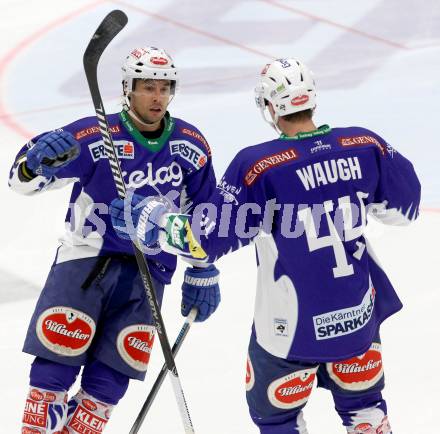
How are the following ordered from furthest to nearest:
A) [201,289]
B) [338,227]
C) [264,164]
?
[201,289]
[338,227]
[264,164]

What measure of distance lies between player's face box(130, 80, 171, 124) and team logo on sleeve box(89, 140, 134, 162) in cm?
13

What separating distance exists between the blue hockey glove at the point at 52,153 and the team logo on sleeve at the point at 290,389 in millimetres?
1070

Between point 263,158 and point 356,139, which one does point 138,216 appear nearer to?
point 263,158

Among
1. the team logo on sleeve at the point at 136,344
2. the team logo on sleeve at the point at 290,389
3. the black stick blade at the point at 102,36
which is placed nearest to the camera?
the team logo on sleeve at the point at 290,389

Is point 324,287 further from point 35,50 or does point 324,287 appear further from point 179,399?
point 35,50

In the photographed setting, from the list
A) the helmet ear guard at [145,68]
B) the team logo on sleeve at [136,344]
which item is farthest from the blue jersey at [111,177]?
the team logo on sleeve at [136,344]

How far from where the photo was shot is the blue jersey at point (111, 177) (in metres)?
4.32

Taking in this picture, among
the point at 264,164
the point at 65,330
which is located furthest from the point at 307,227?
the point at 65,330

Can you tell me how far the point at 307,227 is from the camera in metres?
3.75

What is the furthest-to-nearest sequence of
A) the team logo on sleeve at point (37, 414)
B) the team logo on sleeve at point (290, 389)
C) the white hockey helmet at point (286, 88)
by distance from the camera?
the team logo on sleeve at point (37, 414) → the team logo on sleeve at point (290, 389) → the white hockey helmet at point (286, 88)

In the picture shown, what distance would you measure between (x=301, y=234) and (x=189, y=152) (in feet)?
2.89

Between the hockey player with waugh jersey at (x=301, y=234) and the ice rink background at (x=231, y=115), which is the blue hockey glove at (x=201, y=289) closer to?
the ice rink background at (x=231, y=115)

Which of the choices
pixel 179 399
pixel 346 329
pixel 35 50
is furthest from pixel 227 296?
pixel 35 50

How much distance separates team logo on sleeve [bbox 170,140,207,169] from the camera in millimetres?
4457
